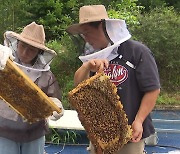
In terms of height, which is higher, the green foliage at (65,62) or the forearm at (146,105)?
the forearm at (146,105)

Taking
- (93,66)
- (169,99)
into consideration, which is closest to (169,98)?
(169,99)

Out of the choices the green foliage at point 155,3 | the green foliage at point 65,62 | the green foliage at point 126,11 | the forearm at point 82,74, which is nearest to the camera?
the forearm at point 82,74

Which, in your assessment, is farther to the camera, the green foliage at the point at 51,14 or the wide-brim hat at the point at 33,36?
the green foliage at the point at 51,14

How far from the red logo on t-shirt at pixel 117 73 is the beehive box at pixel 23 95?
0.41 meters

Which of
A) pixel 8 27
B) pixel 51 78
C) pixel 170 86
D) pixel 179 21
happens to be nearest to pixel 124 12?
pixel 179 21

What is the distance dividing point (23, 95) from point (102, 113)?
1.86ft

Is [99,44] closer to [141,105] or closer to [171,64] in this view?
[141,105]

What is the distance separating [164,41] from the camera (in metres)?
8.63

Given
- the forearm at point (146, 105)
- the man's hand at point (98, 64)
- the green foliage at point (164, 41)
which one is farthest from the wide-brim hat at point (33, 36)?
the green foliage at point (164, 41)

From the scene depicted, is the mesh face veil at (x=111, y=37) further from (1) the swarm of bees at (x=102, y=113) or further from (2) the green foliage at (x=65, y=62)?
(2) the green foliage at (x=65, y=62)

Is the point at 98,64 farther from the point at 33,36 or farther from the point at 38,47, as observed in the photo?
the point at 33,36

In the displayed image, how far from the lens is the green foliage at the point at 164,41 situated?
857 cm

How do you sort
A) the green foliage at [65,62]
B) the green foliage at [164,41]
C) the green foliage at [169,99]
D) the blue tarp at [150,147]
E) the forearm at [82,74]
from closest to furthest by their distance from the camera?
the forearm at [82,74] → the blue tarp at [150,147] → the green foliage at [169,99] → the green foliage at [65,62] → the green foliage at [164,41]

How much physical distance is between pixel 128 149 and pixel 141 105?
0.99 feet
